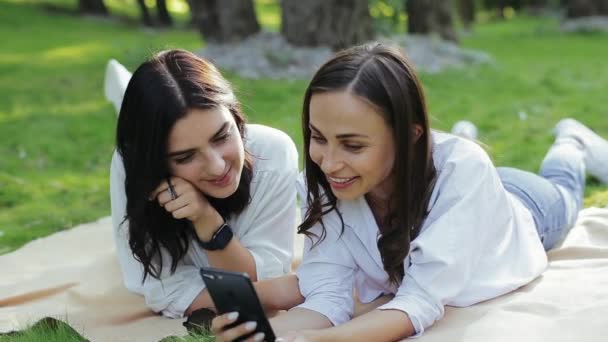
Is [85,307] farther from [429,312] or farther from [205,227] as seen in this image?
[429,312]

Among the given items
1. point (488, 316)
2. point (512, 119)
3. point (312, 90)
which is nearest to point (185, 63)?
point (312, 90)

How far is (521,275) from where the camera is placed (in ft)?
9.99

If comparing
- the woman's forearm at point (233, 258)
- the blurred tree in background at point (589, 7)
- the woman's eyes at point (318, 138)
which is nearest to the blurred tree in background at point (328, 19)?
the blurred tree in background at point (589, 7)

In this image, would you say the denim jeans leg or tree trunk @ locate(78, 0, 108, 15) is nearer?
the denim jeans leg

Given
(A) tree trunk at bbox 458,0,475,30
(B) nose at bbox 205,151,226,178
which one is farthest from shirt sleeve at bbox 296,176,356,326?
(A) tree trunk at bbox 458,0,475,30

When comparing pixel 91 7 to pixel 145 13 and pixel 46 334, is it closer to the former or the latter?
pixel 145 13

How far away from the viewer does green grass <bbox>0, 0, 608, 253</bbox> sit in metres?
5.62

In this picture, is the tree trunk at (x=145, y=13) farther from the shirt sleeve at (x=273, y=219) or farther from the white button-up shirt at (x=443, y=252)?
the white button-up shirt at (x=443, y=252)

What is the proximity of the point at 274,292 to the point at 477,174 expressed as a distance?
93 cm

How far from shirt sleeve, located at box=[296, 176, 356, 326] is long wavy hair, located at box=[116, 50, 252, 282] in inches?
21.1

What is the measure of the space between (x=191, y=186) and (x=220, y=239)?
276 millimetres

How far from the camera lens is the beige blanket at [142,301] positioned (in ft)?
8.77

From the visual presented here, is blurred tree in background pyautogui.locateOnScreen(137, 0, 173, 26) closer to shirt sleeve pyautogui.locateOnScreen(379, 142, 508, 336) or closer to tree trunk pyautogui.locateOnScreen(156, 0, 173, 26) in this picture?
tree trunk pyautogui.locateOnScreen(156, 0, 173, 26)

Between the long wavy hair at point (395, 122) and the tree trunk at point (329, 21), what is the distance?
Result: 6.06m
